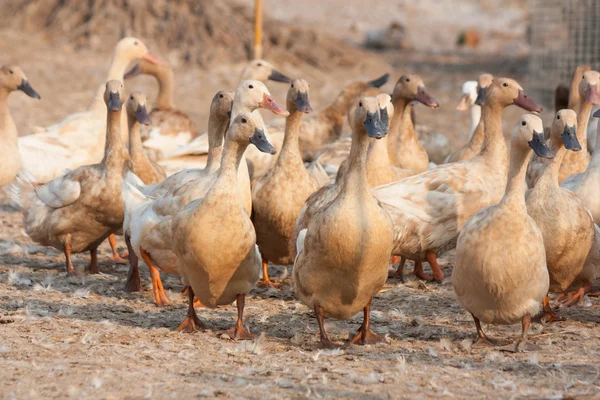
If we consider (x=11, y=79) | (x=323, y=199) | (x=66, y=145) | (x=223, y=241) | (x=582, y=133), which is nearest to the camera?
(x=223, y=241)

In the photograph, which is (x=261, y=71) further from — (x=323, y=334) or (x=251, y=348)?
(x=251, y=348)

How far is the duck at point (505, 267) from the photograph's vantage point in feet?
18.0

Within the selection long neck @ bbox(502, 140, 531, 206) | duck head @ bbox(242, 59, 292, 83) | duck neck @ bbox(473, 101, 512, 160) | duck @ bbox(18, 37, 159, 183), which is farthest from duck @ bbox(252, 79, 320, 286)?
duck head @ bbox(242, 59, 292, 83)

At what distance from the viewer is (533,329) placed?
607cm

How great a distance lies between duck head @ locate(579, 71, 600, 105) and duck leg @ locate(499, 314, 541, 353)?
2934mm

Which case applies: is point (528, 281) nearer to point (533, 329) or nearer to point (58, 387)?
point (533, 329)

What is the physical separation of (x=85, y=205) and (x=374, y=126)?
2950mm

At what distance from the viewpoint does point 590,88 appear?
8008 mm

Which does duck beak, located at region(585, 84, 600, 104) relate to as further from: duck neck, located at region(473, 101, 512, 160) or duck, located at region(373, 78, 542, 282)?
duck neck, located at region(473, 101, 512, 160)

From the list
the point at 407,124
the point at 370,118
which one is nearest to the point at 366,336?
the point at 370,118

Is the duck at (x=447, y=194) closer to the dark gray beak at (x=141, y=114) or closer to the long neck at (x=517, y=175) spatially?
the long neck at (x=517, y=175)

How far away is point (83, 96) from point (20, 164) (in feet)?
25.6

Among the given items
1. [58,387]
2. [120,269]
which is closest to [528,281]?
[58,387]

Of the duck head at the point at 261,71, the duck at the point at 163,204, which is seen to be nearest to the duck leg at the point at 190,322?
the duck at the point at 163,204
